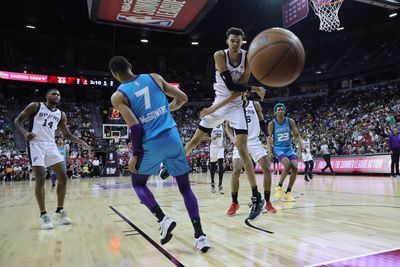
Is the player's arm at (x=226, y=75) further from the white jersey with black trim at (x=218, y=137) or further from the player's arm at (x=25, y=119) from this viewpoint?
the white jersey with black trim at (x=218, y=137)

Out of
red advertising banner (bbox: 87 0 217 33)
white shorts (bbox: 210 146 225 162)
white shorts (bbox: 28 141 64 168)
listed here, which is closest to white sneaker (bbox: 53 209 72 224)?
white shorts (bbox: 28 141 64 168)

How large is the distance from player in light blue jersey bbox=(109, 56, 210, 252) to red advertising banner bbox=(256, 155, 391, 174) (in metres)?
12.2

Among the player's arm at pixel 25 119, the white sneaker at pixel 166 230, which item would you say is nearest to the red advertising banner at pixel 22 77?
the player's arm at pixel 25 119

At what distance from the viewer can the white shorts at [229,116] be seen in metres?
4.00

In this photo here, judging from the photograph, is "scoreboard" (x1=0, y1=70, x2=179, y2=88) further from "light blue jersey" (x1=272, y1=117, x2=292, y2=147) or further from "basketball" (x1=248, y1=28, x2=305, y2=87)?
"basketball" (x1=248, y1=28, x2=305, y2=87)

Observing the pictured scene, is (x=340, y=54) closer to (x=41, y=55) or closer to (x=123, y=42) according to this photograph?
(x=123, y=42)

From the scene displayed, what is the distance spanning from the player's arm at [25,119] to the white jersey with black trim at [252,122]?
10.2ft

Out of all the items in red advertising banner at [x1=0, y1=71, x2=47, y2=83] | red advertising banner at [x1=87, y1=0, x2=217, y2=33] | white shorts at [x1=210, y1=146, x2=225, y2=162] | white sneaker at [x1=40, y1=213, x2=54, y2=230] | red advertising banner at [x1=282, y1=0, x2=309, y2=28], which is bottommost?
white sneaker at [x1=40, y1=213, x2=54, y2=230]

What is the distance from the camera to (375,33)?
88.1ft

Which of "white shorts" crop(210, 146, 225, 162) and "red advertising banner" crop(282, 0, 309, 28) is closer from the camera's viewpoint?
"white shorts" crop(210, 146, 225, 162)

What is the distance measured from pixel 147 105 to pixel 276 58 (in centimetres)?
147

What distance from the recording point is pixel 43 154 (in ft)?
13.9

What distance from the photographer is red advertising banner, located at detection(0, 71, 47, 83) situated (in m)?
24.0

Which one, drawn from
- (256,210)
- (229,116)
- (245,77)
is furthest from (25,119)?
(256,210)
